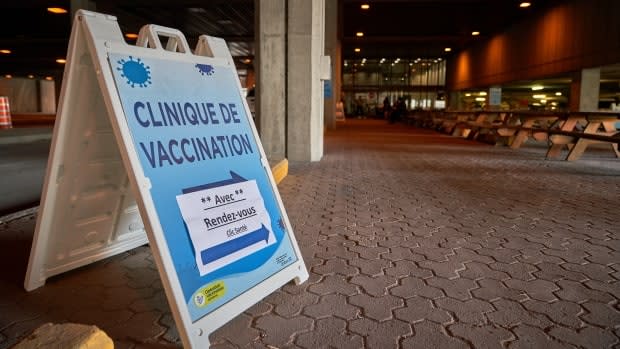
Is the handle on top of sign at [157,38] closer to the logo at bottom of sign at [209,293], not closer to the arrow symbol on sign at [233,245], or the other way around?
the arrow symbol on sign at [233,245]

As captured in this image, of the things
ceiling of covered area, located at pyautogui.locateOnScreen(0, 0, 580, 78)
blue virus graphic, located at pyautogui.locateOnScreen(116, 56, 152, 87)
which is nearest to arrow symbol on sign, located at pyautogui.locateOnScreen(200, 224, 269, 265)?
blue virus graphic, located at pyautogui.locateOnScreen(116, 56, 152, 87)

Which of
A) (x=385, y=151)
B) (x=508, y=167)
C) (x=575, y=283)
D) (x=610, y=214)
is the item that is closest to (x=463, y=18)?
(x=385, y=151)

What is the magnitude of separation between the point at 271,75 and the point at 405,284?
22.0ft

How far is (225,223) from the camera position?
96.6 inches

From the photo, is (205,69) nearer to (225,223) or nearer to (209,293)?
(225,223)

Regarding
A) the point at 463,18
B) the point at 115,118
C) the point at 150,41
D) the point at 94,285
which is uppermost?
the point at 463,18

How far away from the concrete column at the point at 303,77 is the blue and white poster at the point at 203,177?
6066mm

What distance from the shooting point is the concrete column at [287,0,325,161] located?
877 centimetres

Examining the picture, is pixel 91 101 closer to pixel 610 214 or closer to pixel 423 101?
pixel 610 214

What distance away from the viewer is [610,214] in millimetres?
4910

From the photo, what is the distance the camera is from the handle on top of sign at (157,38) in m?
2.58

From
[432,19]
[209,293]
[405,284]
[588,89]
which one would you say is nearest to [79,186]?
[209,293]

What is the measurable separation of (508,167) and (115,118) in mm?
8071

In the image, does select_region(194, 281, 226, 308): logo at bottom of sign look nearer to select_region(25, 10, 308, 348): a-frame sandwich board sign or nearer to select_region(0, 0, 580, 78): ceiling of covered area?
select_region(25, 10, 308, 348): a-frame sandwich board sign
